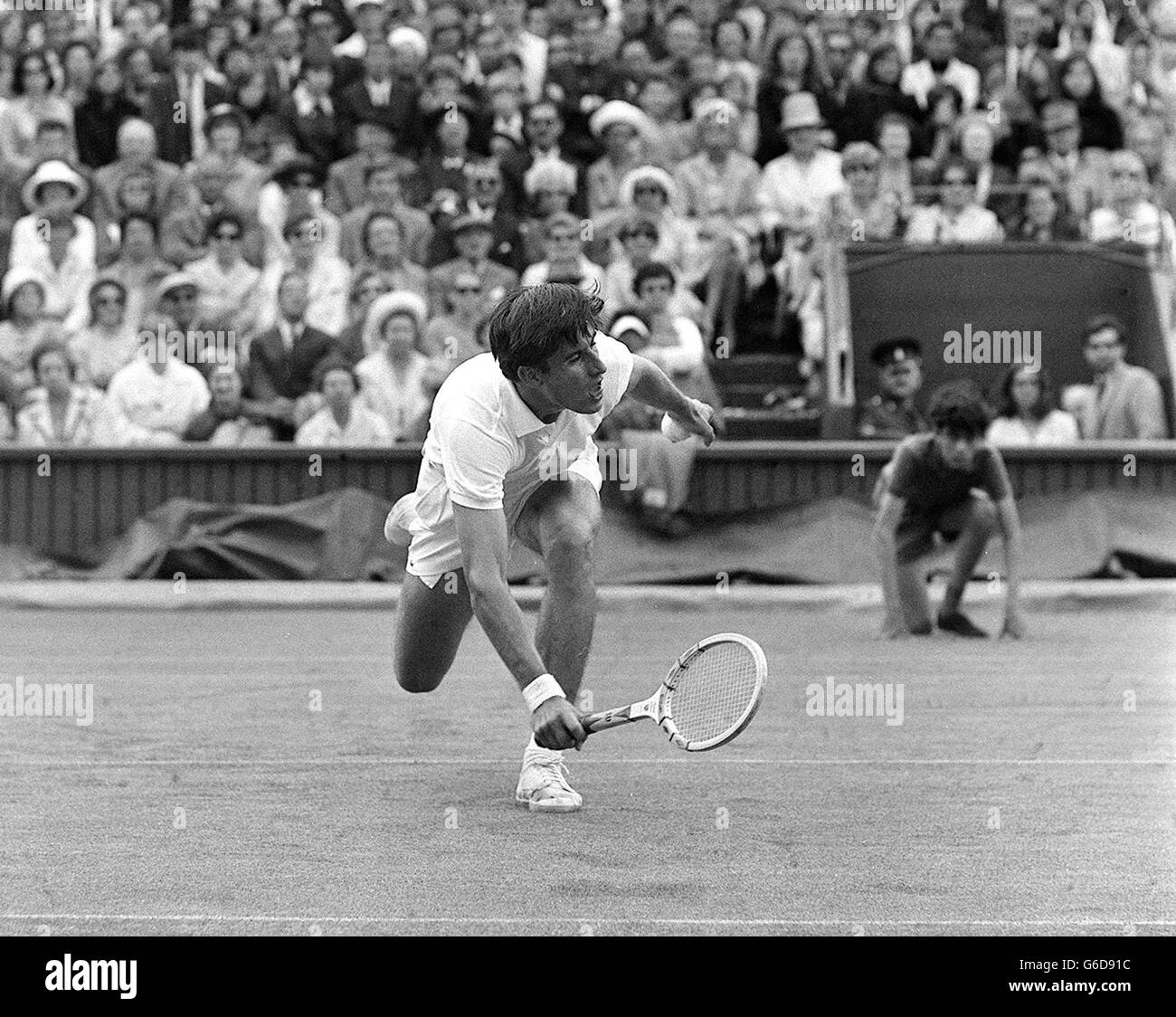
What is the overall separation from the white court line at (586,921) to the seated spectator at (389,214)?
12.5 m

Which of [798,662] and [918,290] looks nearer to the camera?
[798,662]

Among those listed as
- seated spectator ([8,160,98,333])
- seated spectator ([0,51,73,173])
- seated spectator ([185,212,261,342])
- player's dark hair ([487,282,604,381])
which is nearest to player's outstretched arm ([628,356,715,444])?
player's dark hair ([487,282,604,381])

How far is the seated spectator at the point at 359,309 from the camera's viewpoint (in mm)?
16641

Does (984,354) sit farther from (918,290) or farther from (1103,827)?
(1103,827)

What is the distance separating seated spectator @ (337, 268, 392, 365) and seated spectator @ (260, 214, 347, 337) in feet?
0.61

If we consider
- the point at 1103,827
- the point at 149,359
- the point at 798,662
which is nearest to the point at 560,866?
the point at 1103,827

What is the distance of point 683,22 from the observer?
18688 millimetres

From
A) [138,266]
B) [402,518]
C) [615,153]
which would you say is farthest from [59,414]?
[402,518]

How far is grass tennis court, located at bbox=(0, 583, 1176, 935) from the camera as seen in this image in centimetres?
530

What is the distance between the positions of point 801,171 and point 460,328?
3080 mm

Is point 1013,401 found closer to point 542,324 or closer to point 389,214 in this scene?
point 389,214

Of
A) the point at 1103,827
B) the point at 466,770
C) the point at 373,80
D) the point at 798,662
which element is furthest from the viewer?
the point at 373,80

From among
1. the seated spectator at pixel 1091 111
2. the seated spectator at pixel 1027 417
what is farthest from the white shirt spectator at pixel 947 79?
the seated spectator at pixel 1027 417

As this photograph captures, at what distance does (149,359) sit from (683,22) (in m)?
5.37
